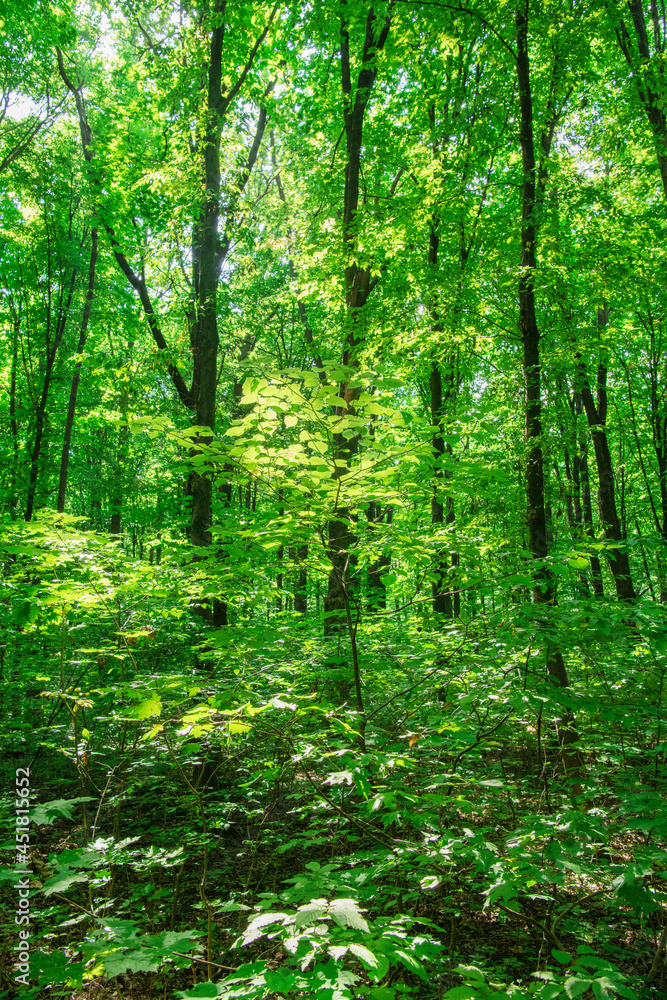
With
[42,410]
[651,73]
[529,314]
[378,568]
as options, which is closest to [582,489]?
[651,73]

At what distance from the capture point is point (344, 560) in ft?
17.1

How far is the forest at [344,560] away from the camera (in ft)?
8.24

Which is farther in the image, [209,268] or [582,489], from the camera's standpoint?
[582,489]

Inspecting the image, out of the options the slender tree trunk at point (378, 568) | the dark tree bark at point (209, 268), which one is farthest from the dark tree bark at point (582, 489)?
the dark tree bark at point (209, 268)

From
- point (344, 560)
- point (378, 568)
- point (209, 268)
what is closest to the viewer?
point (378, 568)

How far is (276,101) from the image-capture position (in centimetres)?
1006

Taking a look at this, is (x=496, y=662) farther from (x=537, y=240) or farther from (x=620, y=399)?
(x=620, y=399)

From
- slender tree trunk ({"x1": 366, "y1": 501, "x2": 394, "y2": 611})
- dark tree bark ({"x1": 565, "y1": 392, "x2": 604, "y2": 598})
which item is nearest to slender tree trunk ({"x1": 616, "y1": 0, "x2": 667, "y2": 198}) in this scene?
dark tree bark ({"x1": 565, "y1": 392, "x2": 604, "y2": 598})

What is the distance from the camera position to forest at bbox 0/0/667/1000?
8.24 ft

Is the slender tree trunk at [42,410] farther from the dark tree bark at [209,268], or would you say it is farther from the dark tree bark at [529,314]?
the dark tree bark at [529,314]

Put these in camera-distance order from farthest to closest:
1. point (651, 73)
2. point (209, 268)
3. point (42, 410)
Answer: point (42, 410), point (209, 268), point (651, 73)

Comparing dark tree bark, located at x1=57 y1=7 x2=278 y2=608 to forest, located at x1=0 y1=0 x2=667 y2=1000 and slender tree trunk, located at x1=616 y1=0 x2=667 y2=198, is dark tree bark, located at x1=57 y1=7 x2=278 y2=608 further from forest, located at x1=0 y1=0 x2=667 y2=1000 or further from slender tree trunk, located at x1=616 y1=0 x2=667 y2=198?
slender tree trunk, located at x1=616 y1=0 x2=667 y2=198

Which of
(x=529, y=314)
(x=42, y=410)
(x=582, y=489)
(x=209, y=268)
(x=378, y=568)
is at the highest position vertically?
(x=209, y=268)

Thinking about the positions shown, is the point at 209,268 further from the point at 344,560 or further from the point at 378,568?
the point at 378,568
